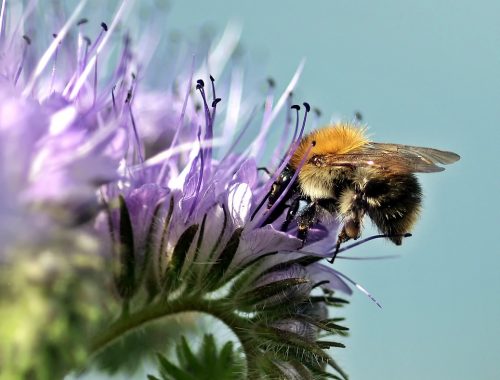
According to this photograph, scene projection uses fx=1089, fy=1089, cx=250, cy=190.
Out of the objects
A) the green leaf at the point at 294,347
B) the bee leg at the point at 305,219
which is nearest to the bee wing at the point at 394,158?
the bee leg at the point at 305,219

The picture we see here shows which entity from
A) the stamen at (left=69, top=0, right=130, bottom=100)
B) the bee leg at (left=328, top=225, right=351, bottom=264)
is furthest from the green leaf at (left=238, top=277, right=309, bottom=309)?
the stamen at (left=69, top=0, right=130, bottom=100)

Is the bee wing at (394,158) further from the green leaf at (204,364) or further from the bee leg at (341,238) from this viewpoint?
the green leaf at (204,364)

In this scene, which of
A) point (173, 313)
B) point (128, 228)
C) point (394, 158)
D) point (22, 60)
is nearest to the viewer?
point (128, 228)

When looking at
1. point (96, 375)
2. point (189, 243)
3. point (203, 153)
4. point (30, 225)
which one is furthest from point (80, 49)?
point (30, 225)

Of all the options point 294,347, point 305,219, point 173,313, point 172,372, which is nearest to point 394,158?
point 305,219

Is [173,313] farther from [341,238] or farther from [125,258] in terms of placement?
[341,238]

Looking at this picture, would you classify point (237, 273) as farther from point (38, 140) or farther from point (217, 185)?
point (38, 140)

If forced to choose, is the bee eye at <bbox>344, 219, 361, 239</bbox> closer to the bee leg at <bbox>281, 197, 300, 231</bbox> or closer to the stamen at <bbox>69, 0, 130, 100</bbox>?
the bee leg at <bbox>281, 197, 300, 231</bbox>
